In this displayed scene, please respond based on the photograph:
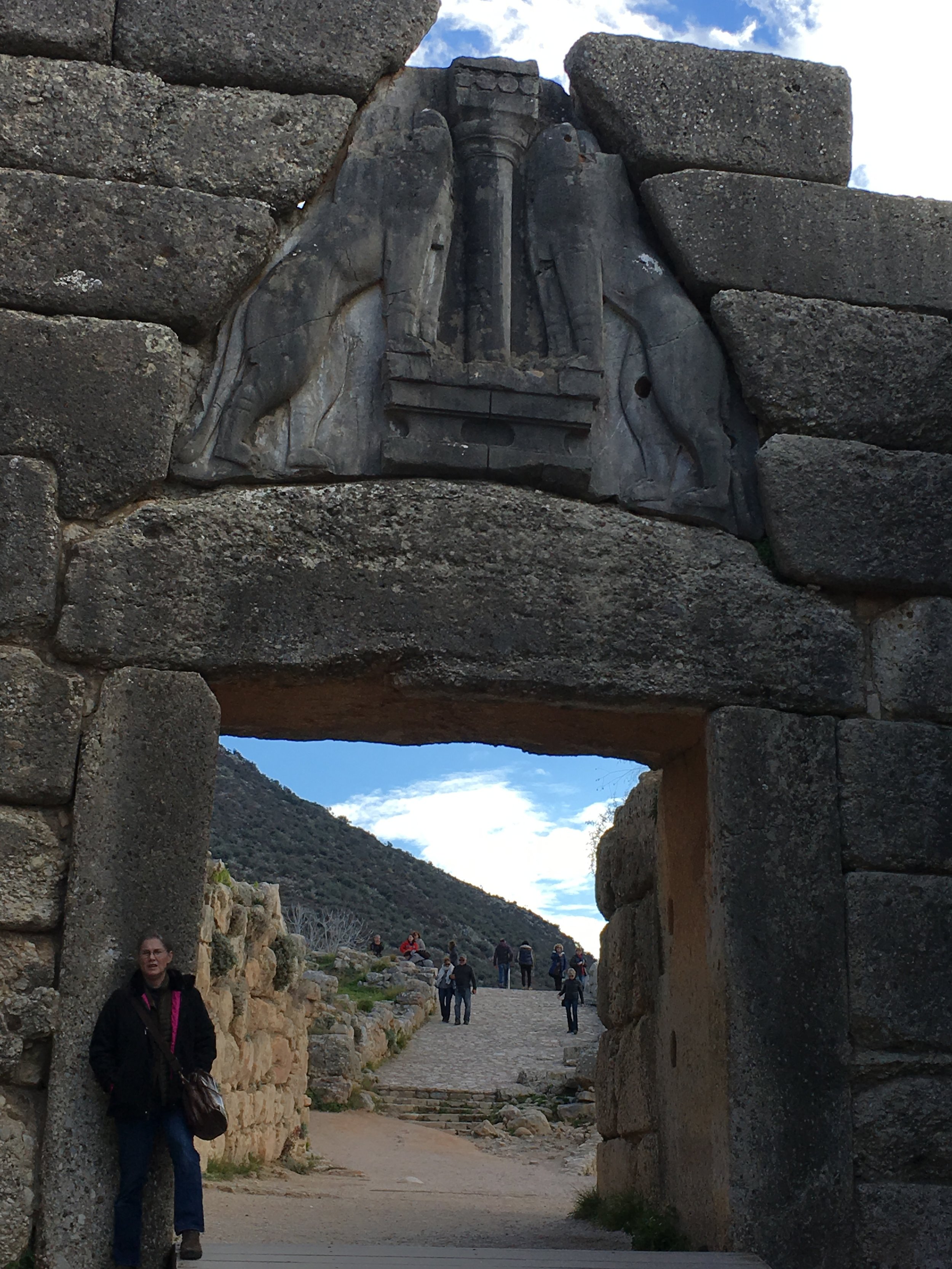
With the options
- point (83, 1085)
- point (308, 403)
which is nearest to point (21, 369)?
point (308, 403)

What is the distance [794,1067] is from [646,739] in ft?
4.06

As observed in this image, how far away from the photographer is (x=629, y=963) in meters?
5.91

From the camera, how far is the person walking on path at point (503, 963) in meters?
24.9

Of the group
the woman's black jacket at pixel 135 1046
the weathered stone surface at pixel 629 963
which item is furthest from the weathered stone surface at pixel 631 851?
the woman's black jacket at pixel 135 1046

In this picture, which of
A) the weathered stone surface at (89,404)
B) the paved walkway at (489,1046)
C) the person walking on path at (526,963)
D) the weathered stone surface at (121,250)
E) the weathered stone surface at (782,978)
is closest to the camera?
the weathered stone surface at (782,978)

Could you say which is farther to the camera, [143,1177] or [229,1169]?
[229,1169]

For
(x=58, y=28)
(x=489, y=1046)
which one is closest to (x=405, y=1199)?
(x=58, y=28)

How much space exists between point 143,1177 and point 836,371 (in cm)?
346

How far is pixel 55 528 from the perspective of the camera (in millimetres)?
4320

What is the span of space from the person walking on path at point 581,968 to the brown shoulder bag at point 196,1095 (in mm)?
15409

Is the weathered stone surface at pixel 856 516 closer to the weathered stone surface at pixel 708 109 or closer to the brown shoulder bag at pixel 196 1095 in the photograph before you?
the weathered stone surface at pixel 708 109

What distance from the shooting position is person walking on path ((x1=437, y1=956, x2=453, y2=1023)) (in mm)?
19484

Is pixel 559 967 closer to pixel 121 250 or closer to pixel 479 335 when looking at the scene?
pixel 479 335

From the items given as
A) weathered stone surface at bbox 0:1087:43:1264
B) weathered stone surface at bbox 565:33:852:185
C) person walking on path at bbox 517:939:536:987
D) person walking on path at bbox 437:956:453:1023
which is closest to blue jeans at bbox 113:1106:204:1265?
weathered stone surface at bbox 0:1087:43:1264
